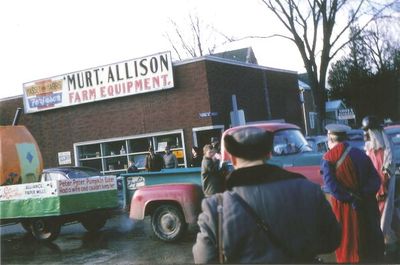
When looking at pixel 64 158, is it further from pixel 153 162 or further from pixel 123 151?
pixel 153 162

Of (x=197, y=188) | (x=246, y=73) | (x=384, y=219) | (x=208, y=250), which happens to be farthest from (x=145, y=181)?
(x=246, y=73)

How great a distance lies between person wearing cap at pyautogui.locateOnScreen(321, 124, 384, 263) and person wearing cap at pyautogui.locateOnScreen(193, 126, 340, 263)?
2.25m

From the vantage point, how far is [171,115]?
16.5 m

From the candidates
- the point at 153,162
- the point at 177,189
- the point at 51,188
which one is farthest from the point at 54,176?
the point at 177,189

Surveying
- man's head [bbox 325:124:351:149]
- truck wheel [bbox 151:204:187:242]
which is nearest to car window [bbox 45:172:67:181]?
truck wheel [bbox 151:204:187:242]

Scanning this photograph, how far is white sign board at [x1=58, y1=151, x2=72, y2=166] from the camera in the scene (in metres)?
18.9

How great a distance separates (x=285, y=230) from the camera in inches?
81.4

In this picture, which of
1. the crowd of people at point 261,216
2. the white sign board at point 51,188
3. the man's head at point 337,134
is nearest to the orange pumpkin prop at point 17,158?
the white sign board at point 51,188

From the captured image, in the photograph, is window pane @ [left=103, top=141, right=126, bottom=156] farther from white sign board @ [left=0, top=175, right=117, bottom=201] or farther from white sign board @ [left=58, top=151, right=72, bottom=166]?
white sign board @ [left=0, top=175, right=117, bottom=201]

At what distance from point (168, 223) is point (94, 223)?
104 inches

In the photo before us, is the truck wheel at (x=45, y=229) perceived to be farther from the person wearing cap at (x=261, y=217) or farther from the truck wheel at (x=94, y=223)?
the person wearing cap at (x=261, y=217)

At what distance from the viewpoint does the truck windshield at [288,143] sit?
23.3 ft

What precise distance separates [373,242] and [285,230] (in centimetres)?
260

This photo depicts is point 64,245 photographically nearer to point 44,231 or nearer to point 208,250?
point 44,231
